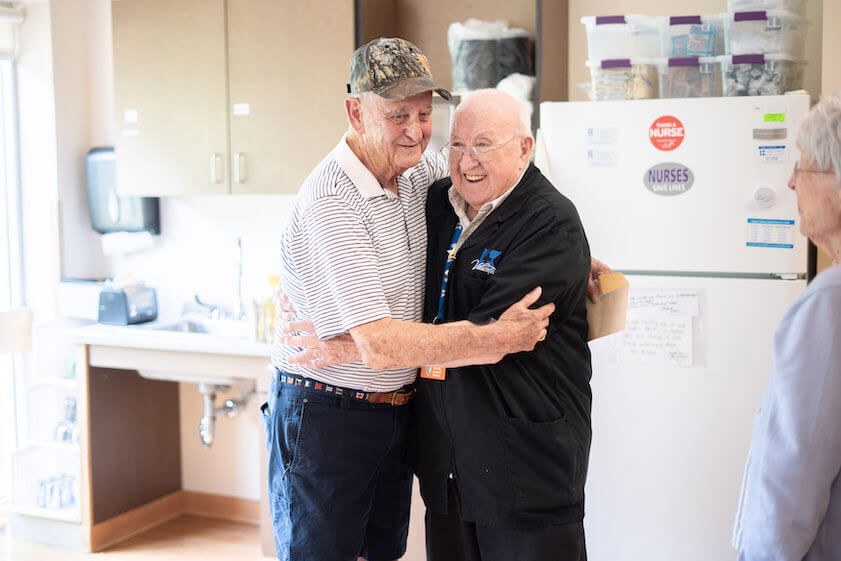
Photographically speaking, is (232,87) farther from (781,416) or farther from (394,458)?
Answer: (781,416)

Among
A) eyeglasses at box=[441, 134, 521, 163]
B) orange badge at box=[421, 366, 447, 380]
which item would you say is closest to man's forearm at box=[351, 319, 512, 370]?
orange badge at box=[421, 366, 447, 380]

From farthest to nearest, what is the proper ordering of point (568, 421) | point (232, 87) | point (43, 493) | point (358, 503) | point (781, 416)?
1. point (43, 493)
2. point (232, 87)
3. point (358, 503)
4. point (568, 421)
5. point (781, 416)

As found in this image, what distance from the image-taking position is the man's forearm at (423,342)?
155 cm

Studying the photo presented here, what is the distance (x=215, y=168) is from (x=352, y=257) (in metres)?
2.00

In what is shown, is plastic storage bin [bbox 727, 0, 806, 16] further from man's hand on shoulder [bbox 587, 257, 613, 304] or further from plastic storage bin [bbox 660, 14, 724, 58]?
man's hand on shoulder [bbox 587, 257, 613, 304]

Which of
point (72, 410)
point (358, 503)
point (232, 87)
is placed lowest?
point (72, 410)

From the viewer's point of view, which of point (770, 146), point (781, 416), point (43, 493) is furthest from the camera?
point (43, 493)

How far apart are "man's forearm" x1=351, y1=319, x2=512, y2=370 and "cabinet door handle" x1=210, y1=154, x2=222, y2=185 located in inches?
79.9

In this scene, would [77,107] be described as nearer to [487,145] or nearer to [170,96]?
[170,96]

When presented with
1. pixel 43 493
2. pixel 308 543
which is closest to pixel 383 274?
Answer: pixel 308 543


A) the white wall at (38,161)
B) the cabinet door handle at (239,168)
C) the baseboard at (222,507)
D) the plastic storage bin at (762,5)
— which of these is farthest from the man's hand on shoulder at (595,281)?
the white wall at (38,161)

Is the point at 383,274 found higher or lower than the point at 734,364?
higher

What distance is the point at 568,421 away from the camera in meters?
1.67

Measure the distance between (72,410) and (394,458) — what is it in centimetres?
230
